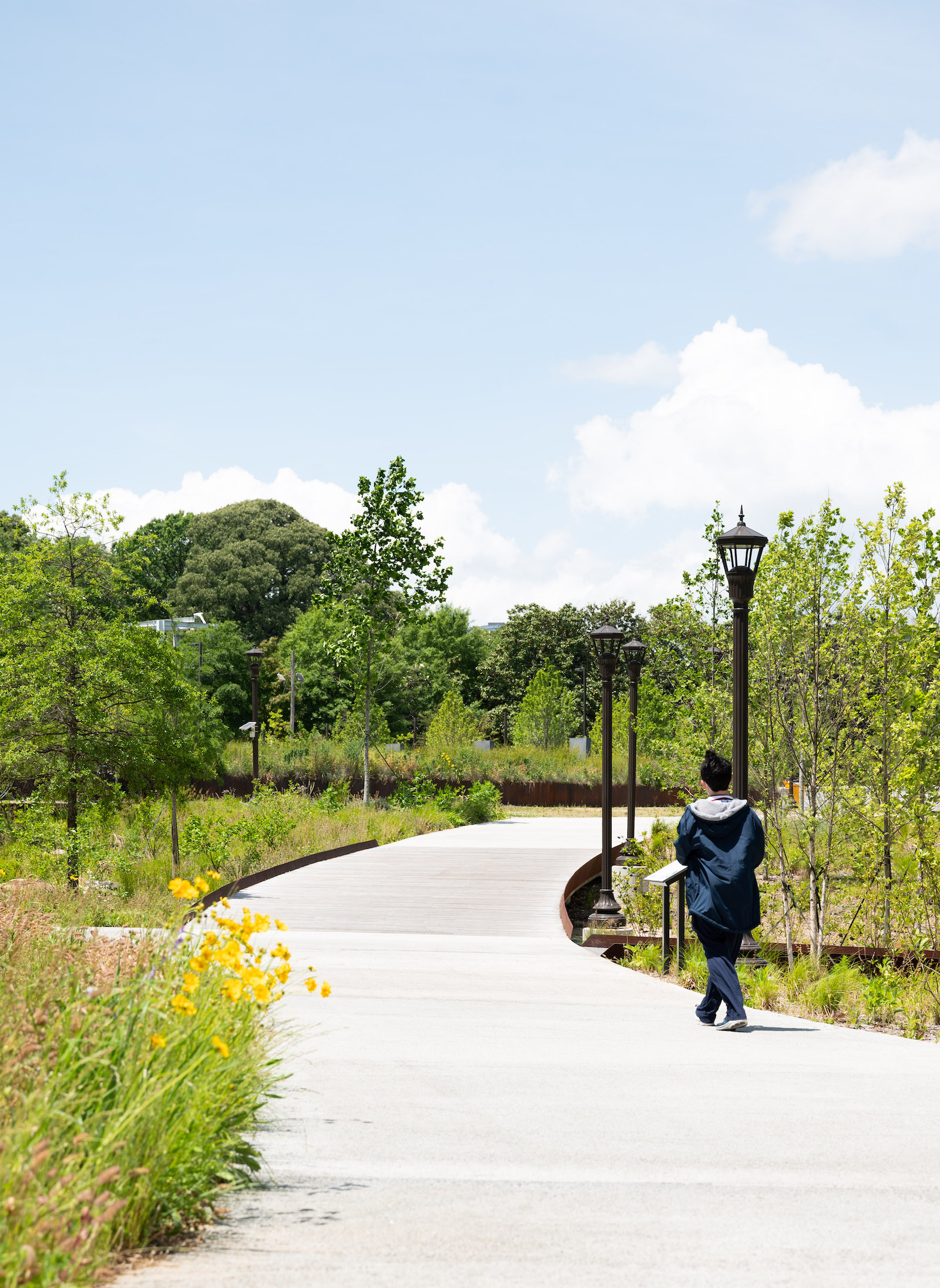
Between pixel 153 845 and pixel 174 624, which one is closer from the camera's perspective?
pixel 153 845

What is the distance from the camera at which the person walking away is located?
648 centimetres

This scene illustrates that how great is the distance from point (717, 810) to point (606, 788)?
6667mm

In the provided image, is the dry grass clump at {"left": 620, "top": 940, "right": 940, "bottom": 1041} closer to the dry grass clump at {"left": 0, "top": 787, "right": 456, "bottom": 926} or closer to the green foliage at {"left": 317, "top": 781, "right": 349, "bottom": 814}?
the dry grass clump at {"left": 0, "top": 787, "right": 456, "bottom": 926}

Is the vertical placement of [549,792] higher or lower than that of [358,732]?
lower

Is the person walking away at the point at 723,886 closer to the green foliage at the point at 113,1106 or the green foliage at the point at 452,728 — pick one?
the green foliage at the point at 113,1106

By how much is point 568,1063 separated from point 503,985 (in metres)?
2.57

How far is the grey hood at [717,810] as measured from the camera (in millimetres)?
6578

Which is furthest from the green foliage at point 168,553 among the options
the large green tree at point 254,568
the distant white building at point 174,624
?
the distant white building at point 174,624

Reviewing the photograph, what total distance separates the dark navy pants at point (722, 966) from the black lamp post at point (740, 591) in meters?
2.71

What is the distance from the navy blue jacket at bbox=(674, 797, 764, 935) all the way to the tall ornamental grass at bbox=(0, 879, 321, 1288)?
3006 millimetres

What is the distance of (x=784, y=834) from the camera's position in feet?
39.3

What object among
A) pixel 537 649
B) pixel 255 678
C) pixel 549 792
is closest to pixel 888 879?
pixel 255 678

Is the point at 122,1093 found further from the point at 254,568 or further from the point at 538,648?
the point at 254,568

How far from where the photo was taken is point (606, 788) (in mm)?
13234
